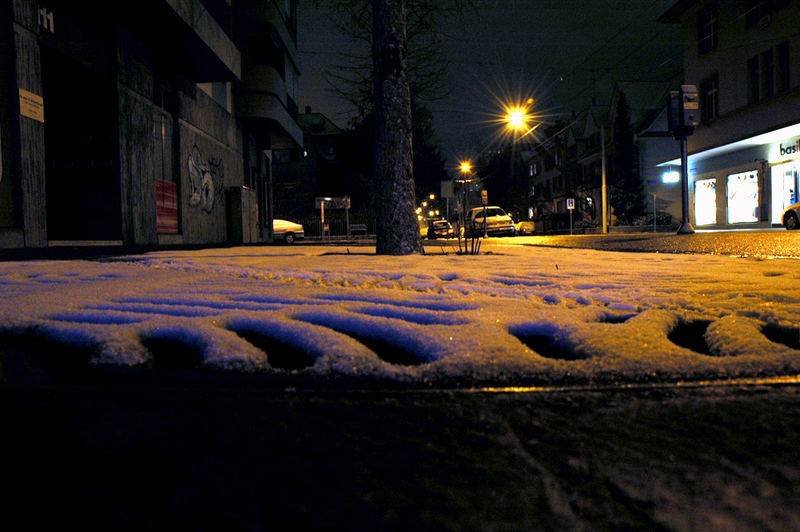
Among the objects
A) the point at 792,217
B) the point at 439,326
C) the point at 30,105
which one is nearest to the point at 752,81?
the point at 792,217

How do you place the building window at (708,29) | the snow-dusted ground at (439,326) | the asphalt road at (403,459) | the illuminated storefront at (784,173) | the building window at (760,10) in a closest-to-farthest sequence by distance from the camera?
1. the asphalt road at (403,459)
2. the snow-dusted ground at (439,326)
3. the building window at (760,10)
4. the illuminated storefront at (784,173)
5. the building window at (708,29)

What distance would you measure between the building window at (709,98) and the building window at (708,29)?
1295 millimetres

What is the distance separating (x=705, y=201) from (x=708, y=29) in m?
7.61

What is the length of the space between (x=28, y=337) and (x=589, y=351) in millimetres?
1996

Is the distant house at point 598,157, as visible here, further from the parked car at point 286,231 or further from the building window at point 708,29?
the parked car at point 286,231

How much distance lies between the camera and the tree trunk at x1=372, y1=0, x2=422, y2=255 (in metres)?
7.59

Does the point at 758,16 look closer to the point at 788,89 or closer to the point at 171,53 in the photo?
the point at 788,89

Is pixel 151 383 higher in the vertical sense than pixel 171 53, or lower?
lower

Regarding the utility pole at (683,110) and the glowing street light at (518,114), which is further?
the glowing street light at (518,114)

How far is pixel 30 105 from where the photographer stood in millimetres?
7590

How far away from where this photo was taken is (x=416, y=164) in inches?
1580

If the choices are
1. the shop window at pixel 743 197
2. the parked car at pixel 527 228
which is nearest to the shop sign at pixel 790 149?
the shop window at pixel 743 197

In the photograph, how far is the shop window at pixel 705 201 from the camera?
2517cm

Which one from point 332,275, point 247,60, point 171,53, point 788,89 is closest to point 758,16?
point 788,89
